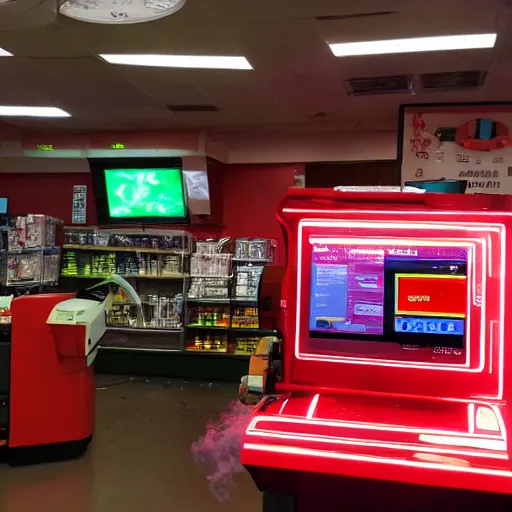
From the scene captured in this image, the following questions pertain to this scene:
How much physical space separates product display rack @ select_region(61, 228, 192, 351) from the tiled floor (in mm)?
1313

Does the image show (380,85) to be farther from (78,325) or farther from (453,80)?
(78,325)

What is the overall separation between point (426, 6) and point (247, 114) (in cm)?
312

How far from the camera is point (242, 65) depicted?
15.6 ft

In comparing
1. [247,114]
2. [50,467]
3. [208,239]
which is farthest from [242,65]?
[50,467]

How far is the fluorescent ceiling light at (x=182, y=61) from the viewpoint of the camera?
4574 millimetres

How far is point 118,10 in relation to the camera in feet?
11.3

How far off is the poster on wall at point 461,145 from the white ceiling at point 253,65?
0.16 m

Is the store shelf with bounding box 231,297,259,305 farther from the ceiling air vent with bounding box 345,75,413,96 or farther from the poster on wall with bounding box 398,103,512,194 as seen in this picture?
the ceiling air vent with bounding box 345,75,413,96

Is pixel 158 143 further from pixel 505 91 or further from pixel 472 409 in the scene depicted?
pixel 472 409

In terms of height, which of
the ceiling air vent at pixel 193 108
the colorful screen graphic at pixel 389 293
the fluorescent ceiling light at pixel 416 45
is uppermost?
the ceiling air vent at pixel 193 108

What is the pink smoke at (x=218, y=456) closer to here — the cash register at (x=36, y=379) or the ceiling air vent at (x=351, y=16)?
the cash register at (x=36, y=379)

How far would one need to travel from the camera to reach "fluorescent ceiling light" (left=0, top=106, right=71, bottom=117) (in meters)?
6.44

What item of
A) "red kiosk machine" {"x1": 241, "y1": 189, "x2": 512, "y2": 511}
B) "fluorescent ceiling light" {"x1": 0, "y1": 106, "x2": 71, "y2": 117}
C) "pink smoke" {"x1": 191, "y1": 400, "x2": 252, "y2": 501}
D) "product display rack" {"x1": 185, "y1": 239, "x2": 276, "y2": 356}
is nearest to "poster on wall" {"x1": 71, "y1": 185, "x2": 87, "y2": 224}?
"fluorescent ceiling light" {"x1": 0, "y1": 106, "x2": 71, "y2": 117}

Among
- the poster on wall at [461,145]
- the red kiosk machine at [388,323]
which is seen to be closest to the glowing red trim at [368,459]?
the red kiosk machine at [388,323]
